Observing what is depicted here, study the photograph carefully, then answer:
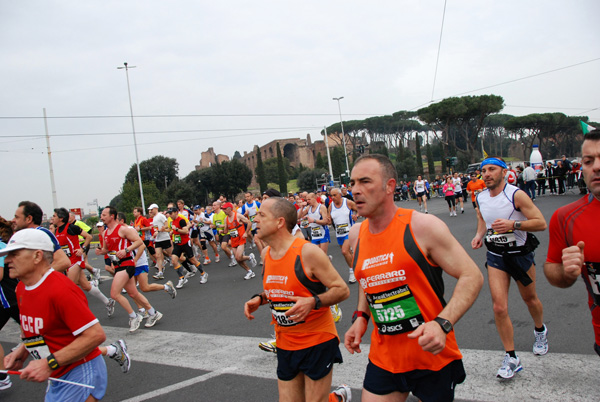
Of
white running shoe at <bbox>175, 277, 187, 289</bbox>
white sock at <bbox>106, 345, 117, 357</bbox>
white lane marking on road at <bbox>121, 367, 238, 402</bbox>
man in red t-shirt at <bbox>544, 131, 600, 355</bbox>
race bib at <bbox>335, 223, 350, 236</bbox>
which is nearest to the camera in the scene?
man in red t-shirt at <bbox>544, 131, 600, 355</bbox>

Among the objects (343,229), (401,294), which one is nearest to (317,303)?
(401,294)

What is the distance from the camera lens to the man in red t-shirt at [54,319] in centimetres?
271

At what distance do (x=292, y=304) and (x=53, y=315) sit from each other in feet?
5.25

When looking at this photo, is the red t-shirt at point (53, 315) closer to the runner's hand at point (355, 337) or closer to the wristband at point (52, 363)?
the wristband at point (52, 363)

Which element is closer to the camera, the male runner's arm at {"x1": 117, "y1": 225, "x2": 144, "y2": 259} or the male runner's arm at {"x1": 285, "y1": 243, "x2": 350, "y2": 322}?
the male runner's arm at {"x1": 285, "y1": 243, "x2": 350, "y2": 322}

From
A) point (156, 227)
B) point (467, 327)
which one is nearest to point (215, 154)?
point (156, 227)

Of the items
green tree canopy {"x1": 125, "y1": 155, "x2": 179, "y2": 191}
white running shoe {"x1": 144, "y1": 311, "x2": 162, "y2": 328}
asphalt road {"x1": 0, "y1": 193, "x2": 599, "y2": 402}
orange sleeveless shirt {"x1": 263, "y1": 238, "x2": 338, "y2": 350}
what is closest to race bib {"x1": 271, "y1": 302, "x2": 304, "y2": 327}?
orange sleeveless shirt {"x1": 263, "y1": 238, "x2": 338, "y2": 350}

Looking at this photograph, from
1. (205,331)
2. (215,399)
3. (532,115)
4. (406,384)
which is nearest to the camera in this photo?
(406,384)

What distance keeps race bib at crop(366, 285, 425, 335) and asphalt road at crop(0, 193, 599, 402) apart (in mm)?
1706

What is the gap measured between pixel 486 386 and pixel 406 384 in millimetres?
1798

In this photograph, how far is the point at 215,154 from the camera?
12362cm

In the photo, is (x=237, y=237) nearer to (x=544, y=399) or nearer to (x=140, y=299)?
(x=140, y=299)

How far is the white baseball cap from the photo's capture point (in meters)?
2.76

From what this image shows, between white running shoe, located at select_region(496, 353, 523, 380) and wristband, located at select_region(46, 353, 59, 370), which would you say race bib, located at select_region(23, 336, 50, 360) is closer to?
wristband, located at select_region(46, 353, 59, 370)
